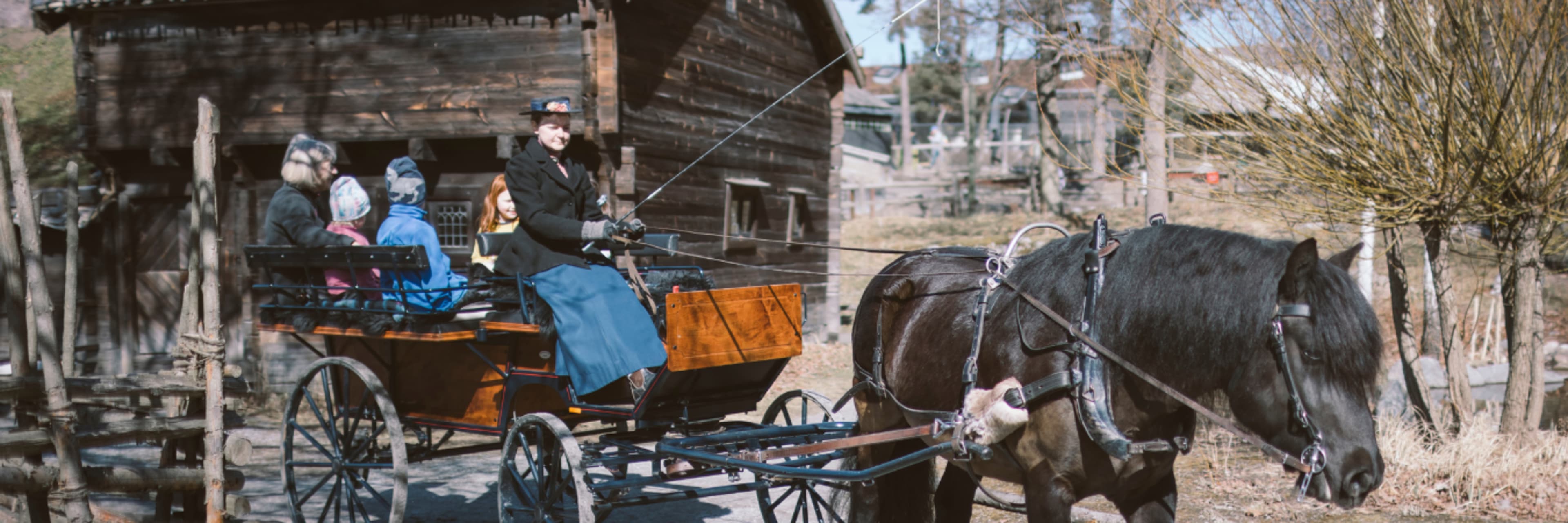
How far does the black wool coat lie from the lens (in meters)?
4.84

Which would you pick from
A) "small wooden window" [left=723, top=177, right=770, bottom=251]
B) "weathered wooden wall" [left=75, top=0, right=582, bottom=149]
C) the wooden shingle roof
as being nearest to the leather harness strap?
"weathered wooden wall" [left=75, top=0, right=582, bottom=149]

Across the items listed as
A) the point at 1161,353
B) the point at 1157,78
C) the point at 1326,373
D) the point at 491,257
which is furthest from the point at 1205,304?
the point at 1157,78

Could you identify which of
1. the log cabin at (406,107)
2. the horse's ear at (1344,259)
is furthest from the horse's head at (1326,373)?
the log cabin at (406,107)

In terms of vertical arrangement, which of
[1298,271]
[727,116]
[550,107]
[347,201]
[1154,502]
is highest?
[727,116]

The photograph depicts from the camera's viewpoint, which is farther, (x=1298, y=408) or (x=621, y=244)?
(x=621, y=244)

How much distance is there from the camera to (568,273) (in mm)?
4898

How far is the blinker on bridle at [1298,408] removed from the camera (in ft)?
9.64

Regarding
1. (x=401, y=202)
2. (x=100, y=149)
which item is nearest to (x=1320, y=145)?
(x=401, y=202)

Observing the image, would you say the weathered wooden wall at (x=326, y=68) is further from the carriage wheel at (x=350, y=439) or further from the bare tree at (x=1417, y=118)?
the bare tree at (x=1417, y=118)

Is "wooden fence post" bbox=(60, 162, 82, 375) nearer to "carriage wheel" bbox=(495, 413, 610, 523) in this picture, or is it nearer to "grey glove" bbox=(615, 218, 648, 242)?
"carriage wheel" bbox=(495, 413, 610, 523)

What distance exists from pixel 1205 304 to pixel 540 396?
3.30m

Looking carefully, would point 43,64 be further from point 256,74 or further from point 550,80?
point 550,80

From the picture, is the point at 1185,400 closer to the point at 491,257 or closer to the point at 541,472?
the point at 541,472

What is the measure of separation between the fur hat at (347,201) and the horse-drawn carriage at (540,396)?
1.10 feet
